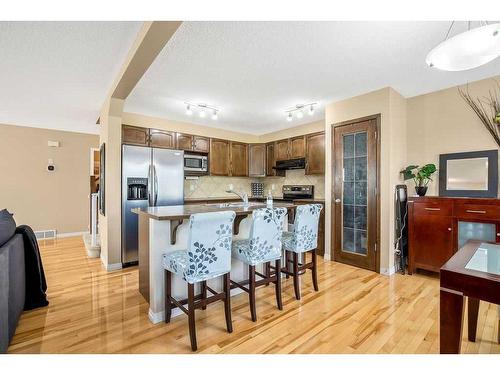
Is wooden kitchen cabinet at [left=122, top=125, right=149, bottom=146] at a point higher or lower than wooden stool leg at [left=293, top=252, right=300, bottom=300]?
higher

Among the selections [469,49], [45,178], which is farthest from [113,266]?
[469,49]

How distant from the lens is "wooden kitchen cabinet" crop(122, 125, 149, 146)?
3.90 meters

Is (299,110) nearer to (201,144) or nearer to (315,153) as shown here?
(315,153)

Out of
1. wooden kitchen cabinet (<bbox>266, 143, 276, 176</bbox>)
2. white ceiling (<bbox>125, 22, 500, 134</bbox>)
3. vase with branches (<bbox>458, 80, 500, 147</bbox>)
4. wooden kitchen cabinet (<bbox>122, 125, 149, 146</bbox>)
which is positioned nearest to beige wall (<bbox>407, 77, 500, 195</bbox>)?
vase with branches (<bbox>458, 80, 500, 147</bbox>)

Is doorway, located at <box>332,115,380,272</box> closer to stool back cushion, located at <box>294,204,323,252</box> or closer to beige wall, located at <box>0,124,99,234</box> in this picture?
stool back cushion, located at <box>294,204,323,252</box>

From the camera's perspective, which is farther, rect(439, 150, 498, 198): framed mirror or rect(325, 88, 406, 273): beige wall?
rect(325, 88, 406, 273): beige wall

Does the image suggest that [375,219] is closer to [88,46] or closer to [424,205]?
[424,205]

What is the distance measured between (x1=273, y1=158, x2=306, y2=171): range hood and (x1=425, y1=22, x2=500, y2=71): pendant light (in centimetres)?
316

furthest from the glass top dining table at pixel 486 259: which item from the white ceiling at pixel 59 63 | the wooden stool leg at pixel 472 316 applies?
the white ceiling at pixel 59 63

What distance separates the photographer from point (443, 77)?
2852 mm

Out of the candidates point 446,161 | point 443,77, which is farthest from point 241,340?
point 443,77

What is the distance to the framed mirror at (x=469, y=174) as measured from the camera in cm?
279

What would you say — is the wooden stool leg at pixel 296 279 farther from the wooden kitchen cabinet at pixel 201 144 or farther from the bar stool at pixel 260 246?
the wooden kitchen cabinet at pixel 201 144

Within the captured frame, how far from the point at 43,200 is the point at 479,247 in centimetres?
701
